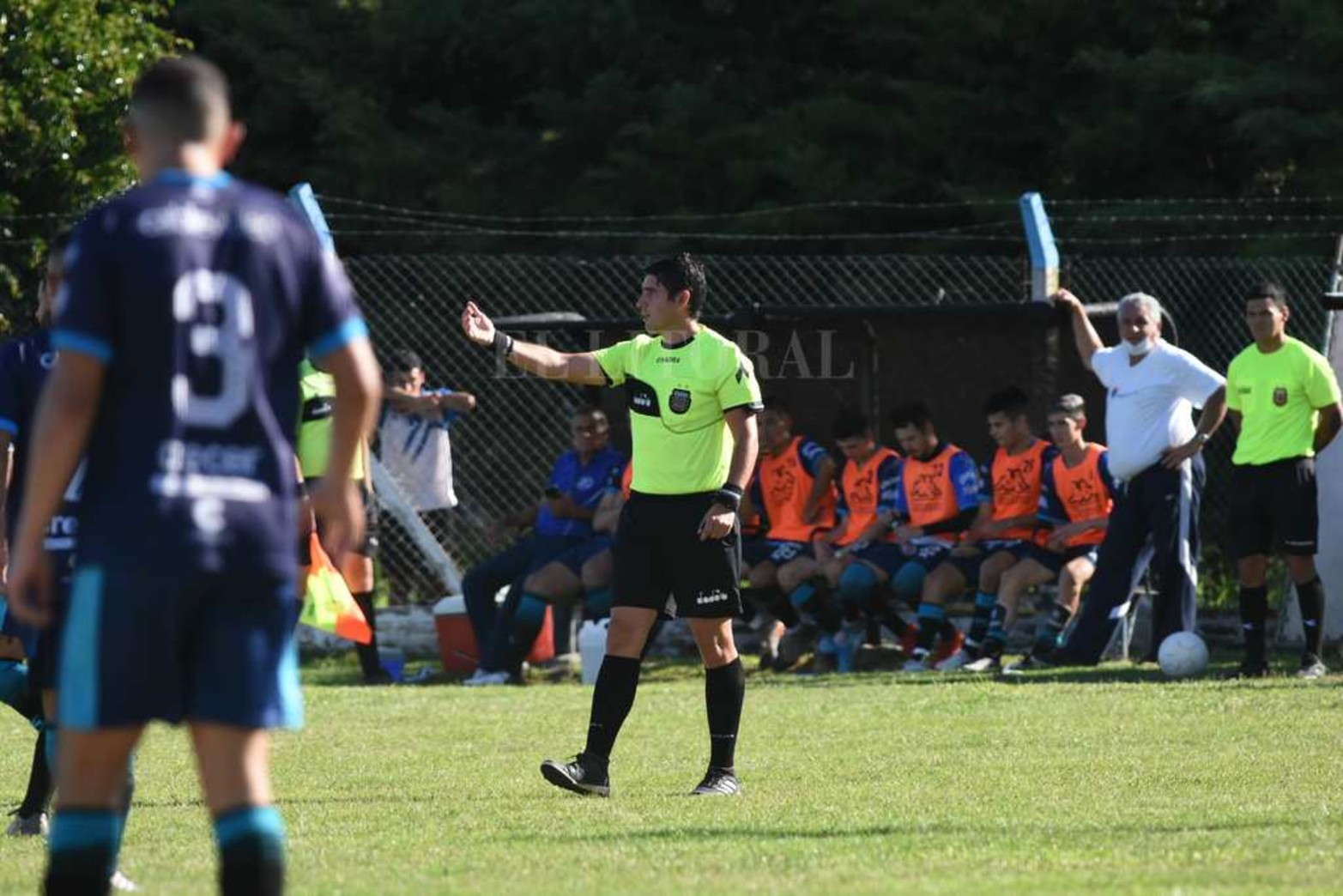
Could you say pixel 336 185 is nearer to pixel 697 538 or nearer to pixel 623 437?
pixel 623 437

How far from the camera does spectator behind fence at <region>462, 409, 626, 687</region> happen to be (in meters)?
14.1

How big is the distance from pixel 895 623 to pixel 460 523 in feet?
12.8

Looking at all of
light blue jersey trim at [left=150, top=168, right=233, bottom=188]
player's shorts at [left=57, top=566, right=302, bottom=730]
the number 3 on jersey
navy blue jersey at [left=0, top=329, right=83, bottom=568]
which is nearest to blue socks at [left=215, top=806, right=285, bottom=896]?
player's shorts at [left=57, top=566, right=302, bottom=730]

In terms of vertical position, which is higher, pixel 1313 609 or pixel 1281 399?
pixel 1281 399

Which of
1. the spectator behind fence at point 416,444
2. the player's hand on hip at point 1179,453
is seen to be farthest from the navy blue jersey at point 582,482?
the player's hand on hip at point 1179,453

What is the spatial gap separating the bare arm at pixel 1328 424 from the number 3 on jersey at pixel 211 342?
9365 mm

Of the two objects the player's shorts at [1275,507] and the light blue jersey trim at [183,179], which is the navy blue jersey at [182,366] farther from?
the player's shorts at [1275,507]

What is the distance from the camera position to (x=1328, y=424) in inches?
494

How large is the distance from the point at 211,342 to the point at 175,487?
0.92 feet

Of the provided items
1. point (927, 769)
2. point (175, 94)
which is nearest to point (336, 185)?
point (927, 769)

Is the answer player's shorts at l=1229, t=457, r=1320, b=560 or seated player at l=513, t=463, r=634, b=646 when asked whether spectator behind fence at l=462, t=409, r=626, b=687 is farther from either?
player's shorts at l=1229, t=457, r=1320, b=560

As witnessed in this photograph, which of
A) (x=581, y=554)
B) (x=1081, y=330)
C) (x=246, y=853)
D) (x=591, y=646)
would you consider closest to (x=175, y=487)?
(x=246, y=853)

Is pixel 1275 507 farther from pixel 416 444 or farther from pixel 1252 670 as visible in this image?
pixel 416 444

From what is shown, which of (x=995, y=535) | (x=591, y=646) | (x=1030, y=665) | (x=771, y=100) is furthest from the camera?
(x=771, y=100)
